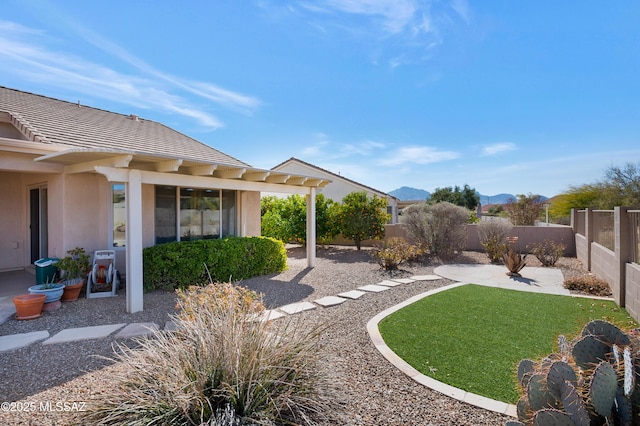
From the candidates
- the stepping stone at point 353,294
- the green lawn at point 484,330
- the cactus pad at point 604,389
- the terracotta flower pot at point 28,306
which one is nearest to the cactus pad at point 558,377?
the cactus pad at point 604,389

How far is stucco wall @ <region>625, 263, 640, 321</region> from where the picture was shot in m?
6.34

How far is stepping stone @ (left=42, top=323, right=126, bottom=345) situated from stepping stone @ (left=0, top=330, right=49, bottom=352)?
222 millimetres

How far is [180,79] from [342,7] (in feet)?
22.0

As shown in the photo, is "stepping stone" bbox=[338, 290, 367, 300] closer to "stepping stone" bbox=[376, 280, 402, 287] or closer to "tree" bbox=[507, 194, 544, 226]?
"stepping stone" bbox=[376, 280, 402, 287]

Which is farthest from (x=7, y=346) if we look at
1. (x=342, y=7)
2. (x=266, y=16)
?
(x=342, y=7)

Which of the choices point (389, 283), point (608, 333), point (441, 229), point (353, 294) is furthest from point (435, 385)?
point (441, 229)

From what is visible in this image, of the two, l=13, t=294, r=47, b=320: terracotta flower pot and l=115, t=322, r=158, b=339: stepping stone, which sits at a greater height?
l=13, t=294, r=47, b=320: terracotta flower pot

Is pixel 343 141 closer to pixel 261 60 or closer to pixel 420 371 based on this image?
pixel 261 60

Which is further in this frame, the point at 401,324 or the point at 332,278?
the point at 332,278

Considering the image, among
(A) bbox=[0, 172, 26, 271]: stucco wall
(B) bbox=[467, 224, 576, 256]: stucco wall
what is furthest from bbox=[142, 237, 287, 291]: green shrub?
(B) bbox=[467, 224, 576, 256]: stucco wall

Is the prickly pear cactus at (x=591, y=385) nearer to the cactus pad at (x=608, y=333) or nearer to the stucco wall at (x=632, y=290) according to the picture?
the cactus pad at (x=608, y=333)

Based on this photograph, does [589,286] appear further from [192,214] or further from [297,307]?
[192,214]

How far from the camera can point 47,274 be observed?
7867mm

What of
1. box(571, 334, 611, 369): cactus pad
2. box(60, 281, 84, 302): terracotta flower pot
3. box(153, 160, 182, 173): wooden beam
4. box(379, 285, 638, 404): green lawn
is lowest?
box(379, 285, 638, 404): green lawn
